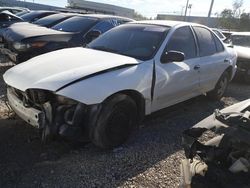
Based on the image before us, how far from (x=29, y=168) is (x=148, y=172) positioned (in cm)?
136

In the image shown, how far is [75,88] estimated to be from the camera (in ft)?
11.4

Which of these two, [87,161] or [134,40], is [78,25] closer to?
[134,40]

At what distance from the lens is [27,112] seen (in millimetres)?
3721

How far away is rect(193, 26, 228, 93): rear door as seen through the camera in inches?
221

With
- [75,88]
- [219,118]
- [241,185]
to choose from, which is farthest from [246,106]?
[75,88]

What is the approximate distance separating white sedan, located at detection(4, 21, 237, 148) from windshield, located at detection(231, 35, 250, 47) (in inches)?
217

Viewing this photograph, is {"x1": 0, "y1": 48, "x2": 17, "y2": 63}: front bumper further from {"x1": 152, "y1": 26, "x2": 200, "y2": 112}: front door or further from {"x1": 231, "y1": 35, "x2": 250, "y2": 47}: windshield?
{"x1": 231, "y1": 35, "x2": 250, "y2": 47}: windshield

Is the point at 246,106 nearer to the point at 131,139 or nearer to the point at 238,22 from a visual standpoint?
the point at 131,139

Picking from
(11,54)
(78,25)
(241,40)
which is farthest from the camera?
(241,40)

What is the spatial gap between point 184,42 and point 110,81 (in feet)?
6.68

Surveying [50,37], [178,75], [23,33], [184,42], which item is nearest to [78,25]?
[50,37]

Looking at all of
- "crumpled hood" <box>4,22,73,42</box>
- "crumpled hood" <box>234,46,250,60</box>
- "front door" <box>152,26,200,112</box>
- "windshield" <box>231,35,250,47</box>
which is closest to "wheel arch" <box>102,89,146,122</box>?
"front door" <box>152,26,200,112</box>

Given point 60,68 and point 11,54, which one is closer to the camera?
point 60,68

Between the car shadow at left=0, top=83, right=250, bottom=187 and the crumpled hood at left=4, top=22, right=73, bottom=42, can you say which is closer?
the car shadow at left=0, top=83, right=250, bottom=187
